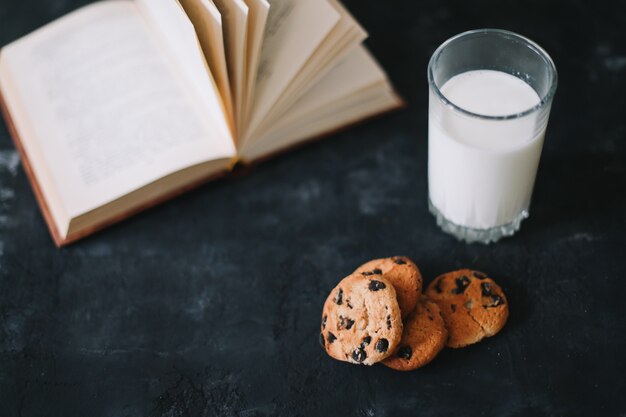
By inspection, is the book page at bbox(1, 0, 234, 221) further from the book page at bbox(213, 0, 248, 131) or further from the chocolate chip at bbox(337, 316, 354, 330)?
the chocolate chip at bbox(337, 316, 354, 330)

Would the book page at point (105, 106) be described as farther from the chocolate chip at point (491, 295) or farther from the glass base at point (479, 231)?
the chocolate chip at point (491, 295)

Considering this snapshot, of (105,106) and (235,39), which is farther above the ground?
(235,39)

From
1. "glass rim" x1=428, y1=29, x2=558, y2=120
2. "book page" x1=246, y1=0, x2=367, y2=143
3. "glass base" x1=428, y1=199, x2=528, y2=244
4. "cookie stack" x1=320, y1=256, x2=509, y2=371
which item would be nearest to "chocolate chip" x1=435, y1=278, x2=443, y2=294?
"cookie stack" x1=320, y1=256, x2=509, y2=371

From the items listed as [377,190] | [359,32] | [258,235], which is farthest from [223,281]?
[359,32]

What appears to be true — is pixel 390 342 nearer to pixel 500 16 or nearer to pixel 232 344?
pixel 232 344

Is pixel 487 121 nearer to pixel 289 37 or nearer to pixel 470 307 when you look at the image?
pixel 470 307

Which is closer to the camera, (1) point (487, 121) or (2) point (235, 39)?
(1) point (487, 121)

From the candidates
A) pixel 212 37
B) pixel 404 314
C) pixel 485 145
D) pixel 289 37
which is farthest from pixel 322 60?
pixel 404 314
